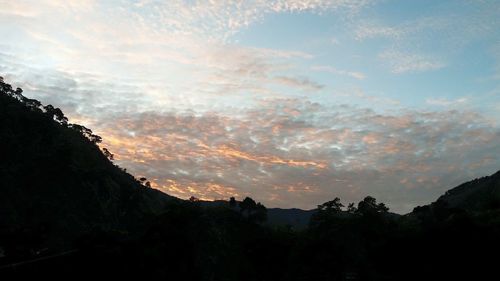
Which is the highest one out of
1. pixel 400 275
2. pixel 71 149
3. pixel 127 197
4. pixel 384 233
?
pixel 71 149

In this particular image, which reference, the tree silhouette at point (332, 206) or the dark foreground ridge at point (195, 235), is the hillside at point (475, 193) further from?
the tree silhouette at point (332, 206)

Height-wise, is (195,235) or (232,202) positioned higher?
(232,202)

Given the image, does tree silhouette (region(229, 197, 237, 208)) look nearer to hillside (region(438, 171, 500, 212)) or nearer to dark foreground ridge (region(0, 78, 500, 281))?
dark foreground ridge (region(0, 78, 500, 281))

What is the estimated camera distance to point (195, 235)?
64.1 m

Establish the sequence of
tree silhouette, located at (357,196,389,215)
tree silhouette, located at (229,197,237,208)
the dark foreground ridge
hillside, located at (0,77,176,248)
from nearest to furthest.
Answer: the dark foreground ridge
tree silhouette, located at (357,196,389,215)
tree silhouette, located at (229,197,237,208)
hillside, located at (0,77,176,248)

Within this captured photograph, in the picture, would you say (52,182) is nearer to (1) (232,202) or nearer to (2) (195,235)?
(1) (232,202)

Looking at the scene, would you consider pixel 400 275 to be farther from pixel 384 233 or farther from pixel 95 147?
pixel 95 147

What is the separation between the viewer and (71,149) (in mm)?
121688

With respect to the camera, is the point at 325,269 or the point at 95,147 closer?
the point at 325,269

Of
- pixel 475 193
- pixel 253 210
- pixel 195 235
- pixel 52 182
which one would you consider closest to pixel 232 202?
pixel 253 210

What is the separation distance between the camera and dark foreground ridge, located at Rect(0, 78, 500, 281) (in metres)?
Result: 40.0

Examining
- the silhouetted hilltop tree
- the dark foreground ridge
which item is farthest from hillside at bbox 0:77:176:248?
the silhouetted hilltop tree

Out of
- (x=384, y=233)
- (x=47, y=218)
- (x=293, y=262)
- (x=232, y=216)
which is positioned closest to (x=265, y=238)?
(x=293, y=262)

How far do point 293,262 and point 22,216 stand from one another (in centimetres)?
6684
